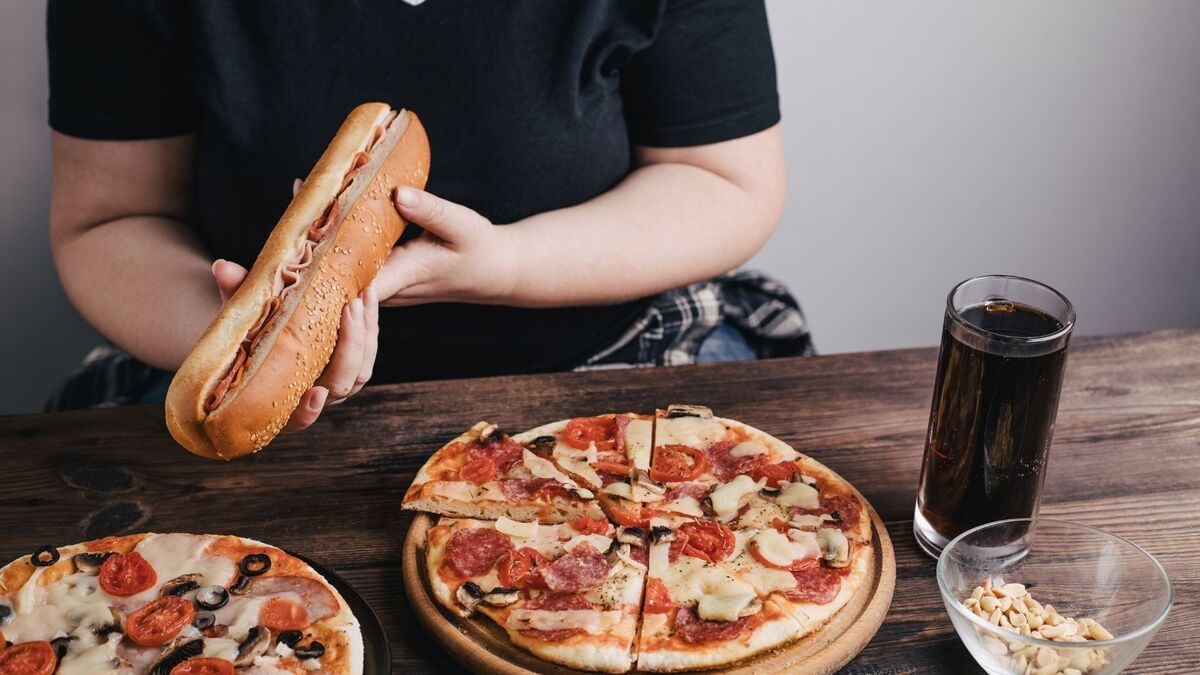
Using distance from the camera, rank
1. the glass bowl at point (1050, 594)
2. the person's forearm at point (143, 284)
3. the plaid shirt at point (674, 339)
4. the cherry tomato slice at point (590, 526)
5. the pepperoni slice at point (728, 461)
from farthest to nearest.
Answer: the plaid shirt at point (674, 339) < the person's forearm at point (143, 284) < the pepperoni slice at point (728, 461) < the cherry tomato slice at point (590, 526) < the glass bowl at point (1050, 594)

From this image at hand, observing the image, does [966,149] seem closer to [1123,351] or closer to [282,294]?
[1123,351]

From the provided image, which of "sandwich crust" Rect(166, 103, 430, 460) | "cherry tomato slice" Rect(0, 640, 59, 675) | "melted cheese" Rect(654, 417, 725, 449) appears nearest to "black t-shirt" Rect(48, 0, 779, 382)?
"sandwich crust" Rect(166, 103, 430, 460)

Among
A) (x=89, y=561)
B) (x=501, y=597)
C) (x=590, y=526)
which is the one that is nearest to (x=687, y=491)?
(x=590, y=526)

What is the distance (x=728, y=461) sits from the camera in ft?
5.67

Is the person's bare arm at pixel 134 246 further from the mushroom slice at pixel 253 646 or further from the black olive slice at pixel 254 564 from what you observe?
the mushroom slice at pixel 253 646

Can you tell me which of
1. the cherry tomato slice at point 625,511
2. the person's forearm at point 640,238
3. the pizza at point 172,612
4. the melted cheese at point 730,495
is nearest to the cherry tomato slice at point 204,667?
the pizza at point 172,612

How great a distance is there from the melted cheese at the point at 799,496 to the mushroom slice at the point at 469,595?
486mm

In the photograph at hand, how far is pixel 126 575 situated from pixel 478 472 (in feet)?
1.69

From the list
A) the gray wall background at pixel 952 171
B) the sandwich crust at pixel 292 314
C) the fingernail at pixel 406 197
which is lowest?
the gray wall background at pixel 952 171

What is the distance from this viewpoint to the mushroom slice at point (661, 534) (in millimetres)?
1552

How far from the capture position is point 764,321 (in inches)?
103

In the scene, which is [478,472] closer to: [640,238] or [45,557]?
[45,557]

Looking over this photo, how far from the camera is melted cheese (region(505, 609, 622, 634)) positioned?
4.56 ft

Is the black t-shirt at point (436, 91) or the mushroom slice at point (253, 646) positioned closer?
the mushroom slice at point (253, 646)
